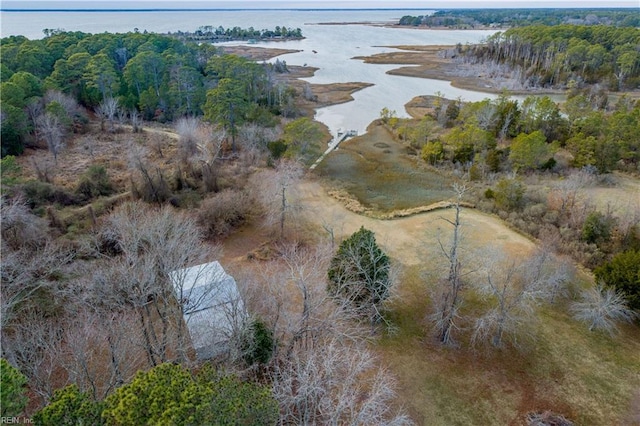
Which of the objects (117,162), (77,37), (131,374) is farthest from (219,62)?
(131,374)

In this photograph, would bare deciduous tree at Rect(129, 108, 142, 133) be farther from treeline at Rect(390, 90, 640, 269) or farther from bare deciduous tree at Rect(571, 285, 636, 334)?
bare deciduous tree at Rect(571, 285, 636, 334)

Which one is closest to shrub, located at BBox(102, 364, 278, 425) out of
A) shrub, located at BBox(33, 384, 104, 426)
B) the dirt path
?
shrub, located at BBox(33, 384, 104, 426)

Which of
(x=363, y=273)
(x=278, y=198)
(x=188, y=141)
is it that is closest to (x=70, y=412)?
(x=363, y=273)

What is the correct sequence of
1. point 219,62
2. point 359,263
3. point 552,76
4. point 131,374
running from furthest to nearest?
point 552,76
point 219,62
point 359,263
point 131,374

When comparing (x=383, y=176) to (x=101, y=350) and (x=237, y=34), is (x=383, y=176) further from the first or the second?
(x=237, y=34)

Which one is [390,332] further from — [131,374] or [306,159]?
[306,159]

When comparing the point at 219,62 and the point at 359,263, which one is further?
the point at 219,62

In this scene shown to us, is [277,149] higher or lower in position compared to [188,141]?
lower
